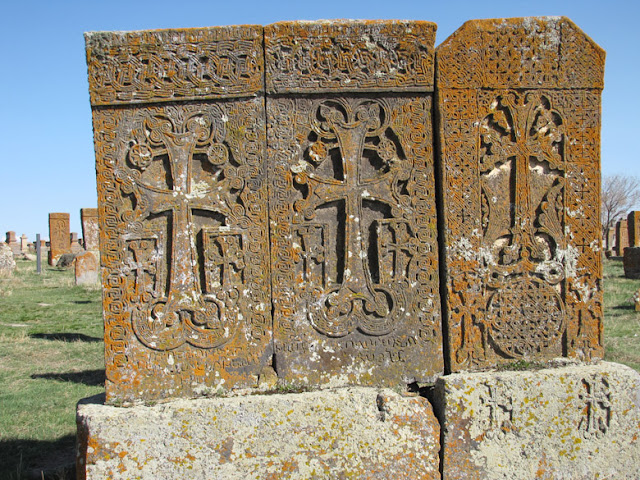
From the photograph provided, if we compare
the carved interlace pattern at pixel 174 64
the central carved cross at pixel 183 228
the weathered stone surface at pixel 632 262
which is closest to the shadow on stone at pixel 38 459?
the central carved cross at pixel 183 228

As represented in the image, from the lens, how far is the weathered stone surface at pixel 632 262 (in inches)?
537

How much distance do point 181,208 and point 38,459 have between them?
6.77 feet

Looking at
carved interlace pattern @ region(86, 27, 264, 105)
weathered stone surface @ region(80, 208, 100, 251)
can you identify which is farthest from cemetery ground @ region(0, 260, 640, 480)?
weathered stone surface @ region(80, 208, 100, 251)

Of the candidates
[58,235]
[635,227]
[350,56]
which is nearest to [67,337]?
[350,56]

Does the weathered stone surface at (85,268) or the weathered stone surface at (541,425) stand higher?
the weathered stone surface at (85,268)

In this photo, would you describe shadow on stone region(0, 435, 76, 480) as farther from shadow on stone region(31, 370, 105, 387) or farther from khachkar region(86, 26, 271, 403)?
shadow on stone region(31, 370, 105, 387)

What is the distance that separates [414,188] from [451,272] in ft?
1.55

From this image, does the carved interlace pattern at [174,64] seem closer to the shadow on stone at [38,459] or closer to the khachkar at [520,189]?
the khachkar at [520,189]

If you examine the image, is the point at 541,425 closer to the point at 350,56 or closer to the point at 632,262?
the point at 350,56

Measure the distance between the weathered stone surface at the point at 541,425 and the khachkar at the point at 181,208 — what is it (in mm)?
1053

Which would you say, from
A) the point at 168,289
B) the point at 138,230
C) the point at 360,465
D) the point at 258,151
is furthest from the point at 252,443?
the point at 258,151

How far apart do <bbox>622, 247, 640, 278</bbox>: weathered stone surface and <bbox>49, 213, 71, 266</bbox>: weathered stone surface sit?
59.8ft

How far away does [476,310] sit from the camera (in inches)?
124

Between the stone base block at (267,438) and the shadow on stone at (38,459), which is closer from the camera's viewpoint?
the stone base block at (267,438)
